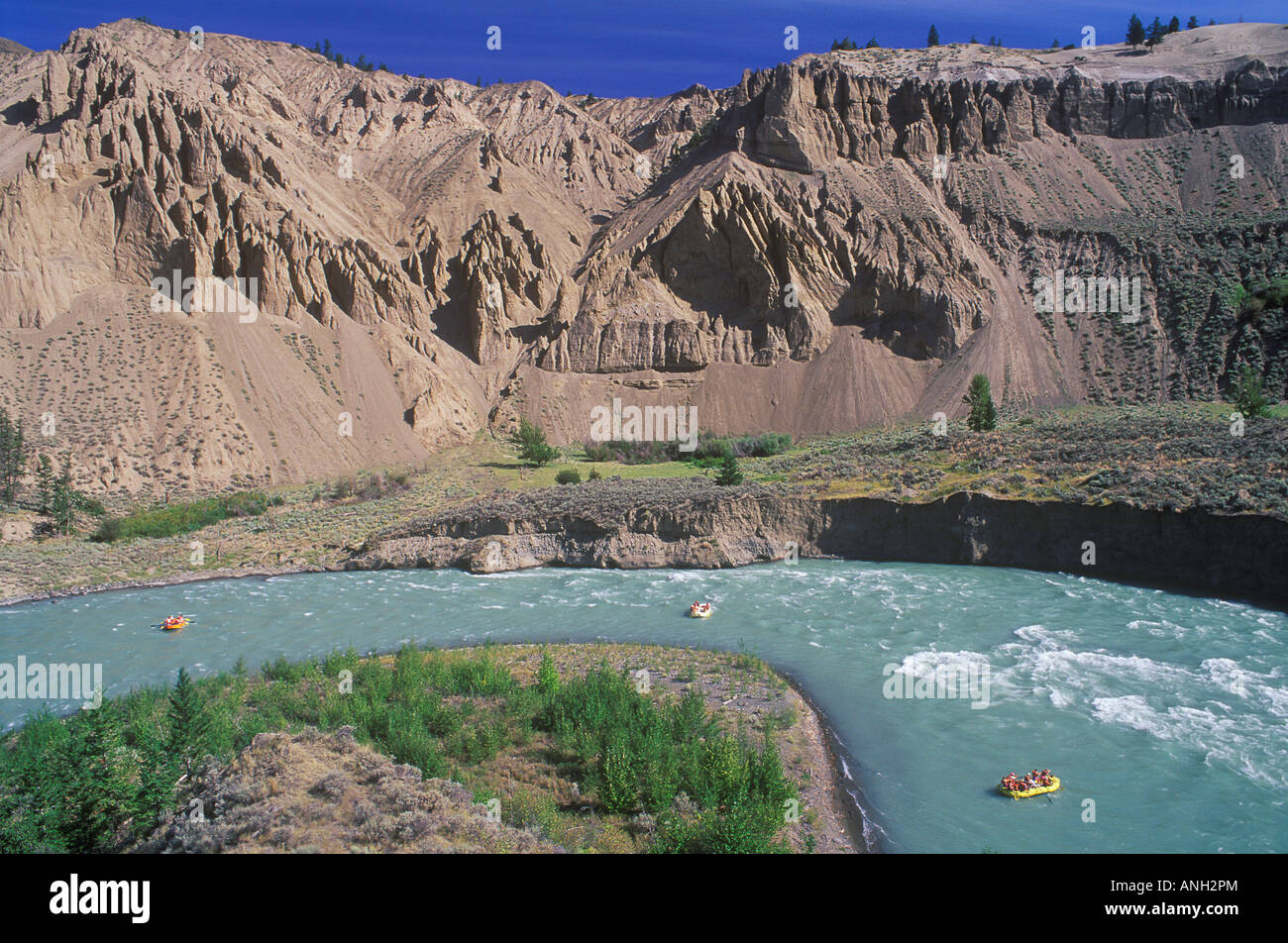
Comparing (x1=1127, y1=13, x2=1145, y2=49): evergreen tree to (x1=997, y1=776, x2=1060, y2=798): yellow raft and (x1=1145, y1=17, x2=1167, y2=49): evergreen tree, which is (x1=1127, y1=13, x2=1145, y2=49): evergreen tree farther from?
(x1=997, y1=776, x2=1060, y2=798): yellow raft

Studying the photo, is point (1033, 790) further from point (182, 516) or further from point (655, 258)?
point (655, 258)

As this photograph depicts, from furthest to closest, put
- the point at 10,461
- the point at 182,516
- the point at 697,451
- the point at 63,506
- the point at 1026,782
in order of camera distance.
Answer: the point at 697,451 < the point at 10,461 < the point at 182,516 < the point at 63,506 < the point at 1026,782

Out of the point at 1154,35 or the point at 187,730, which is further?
the point at 1154,35

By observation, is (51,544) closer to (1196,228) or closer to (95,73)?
(95,73)

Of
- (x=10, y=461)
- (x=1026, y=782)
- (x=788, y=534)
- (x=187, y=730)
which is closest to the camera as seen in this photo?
(x=1026, y=782)

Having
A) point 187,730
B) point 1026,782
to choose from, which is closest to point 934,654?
point 1026,782
